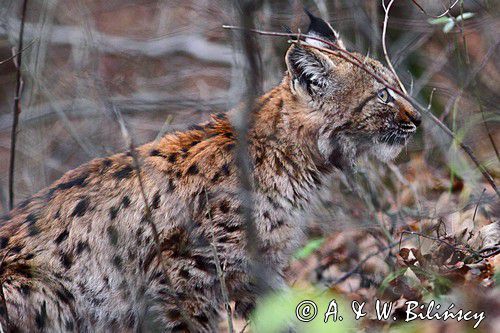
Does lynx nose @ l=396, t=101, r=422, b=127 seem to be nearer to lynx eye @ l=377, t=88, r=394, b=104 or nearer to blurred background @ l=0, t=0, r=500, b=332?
lynx eye @ l=377, t=88, r=394, b=104

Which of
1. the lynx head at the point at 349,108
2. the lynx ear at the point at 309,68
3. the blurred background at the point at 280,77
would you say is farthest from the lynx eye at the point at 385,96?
the blurred background at the point at 280,77

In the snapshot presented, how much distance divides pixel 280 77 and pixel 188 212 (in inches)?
143

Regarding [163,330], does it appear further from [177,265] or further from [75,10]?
[75,10]

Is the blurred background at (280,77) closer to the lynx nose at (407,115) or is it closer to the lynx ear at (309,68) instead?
the lynx nose at (407,115)

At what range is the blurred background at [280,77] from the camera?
6531mm

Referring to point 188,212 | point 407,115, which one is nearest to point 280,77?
point 407,115

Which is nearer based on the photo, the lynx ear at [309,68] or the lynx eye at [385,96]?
the lynx ear at [309,68]

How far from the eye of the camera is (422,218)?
6.52m

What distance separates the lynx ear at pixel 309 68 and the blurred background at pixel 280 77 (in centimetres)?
74

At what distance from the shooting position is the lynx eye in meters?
6.03

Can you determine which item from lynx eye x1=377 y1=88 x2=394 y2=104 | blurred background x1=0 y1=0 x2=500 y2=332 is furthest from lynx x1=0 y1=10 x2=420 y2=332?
blurred background x1=0 y1=0 x2=500 y2=332

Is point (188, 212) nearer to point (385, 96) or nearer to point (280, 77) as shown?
point (385, 96)

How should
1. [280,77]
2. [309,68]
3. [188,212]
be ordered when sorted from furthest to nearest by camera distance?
[280,77] < [309,68] < [188,212]

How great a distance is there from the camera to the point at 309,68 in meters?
6.01
